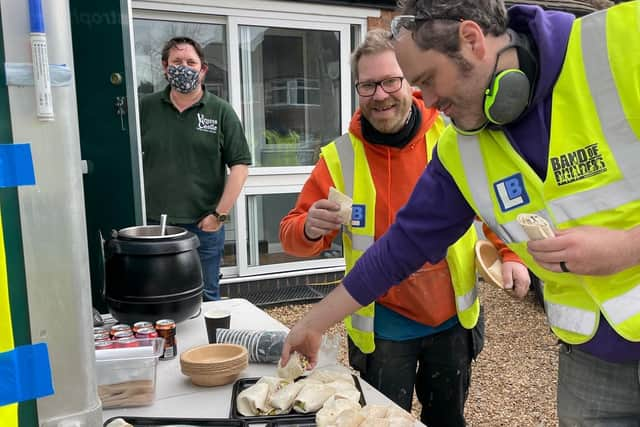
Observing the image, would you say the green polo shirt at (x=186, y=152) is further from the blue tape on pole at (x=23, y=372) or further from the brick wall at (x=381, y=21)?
the blue tape on pole at (x=23, y=372)

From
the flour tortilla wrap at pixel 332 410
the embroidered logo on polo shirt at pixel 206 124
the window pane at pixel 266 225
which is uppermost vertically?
the embroidered logo on polo shirt at pixel 206 124

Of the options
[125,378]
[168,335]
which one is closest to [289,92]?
[168,335]

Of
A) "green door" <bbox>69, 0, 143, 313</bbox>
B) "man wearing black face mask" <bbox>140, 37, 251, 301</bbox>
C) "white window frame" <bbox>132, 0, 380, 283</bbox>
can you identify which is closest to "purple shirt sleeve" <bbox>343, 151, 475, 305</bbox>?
"green door" <bbox>69, 0, 143, 313</bbox>

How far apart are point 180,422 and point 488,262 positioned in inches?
49.9

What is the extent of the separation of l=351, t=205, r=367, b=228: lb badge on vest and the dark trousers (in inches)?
18.4

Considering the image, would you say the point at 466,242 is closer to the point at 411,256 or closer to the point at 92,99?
the point at 411,256

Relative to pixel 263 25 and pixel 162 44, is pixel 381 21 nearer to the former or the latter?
pixel 263 25

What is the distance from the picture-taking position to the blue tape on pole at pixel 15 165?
0.79 metres

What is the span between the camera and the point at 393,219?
2172 mm

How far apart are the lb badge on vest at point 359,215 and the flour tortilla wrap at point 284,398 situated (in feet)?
2.41

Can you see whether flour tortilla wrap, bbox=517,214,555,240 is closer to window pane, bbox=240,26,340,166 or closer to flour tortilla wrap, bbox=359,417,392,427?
flour tortilla wrap, bbox=359,417,392,427

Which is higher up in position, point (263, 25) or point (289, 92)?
point (263, 25)

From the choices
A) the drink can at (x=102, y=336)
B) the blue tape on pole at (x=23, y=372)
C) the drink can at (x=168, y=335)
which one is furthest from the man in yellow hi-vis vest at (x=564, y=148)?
the drink can at (x=102, y=336)

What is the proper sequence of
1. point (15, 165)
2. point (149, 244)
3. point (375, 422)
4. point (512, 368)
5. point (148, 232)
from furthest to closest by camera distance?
point (512, 368) → point (148, 232) → point (149, 244) → point (375, 422) → point (15, 165)
